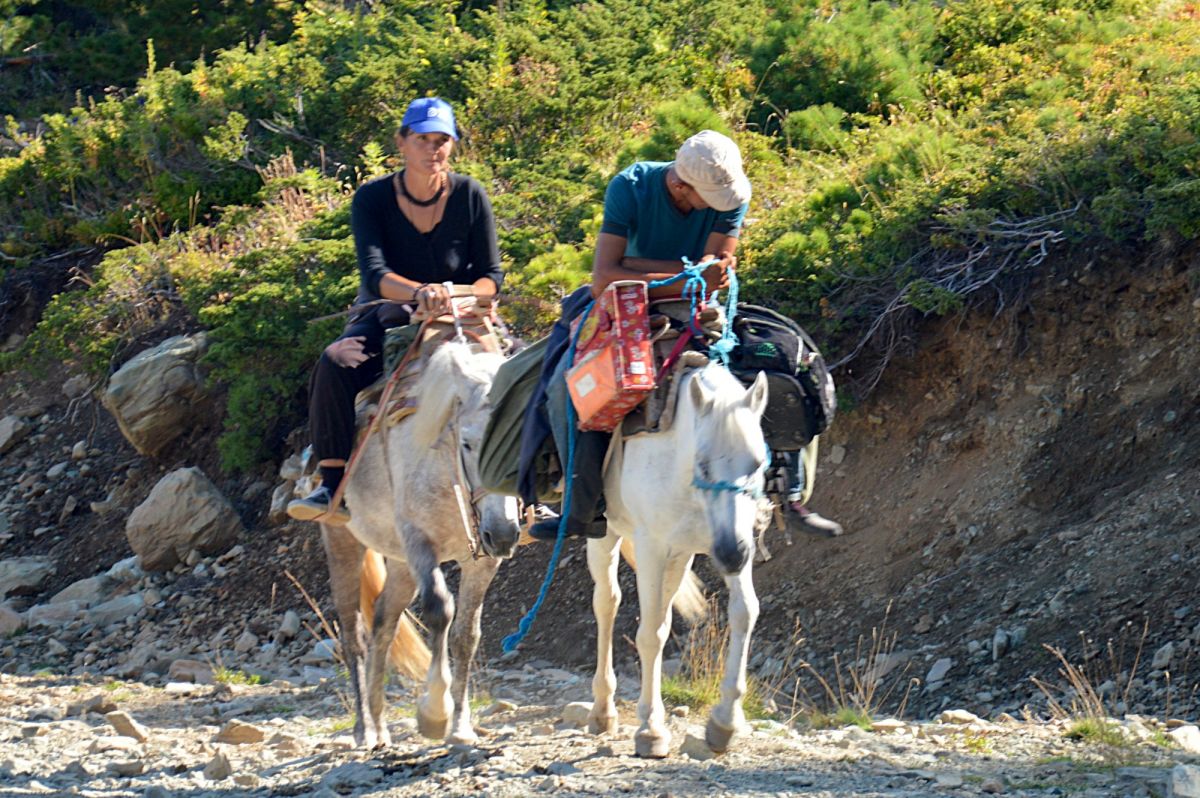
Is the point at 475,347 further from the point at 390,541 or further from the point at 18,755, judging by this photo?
the point at 18,755

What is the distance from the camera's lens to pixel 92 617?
1258 cm

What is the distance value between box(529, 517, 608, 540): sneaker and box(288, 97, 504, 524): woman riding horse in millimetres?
1364

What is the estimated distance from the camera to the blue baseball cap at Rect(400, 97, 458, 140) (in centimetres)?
776

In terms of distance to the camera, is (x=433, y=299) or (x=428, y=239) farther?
(x=428, y=239)

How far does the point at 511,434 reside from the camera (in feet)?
23.2

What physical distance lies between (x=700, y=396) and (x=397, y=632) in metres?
2.98

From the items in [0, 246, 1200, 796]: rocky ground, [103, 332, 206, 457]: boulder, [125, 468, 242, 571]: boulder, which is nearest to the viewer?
[0, 246, 1200, 796]: rocky ground

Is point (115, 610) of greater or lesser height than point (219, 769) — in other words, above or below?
below

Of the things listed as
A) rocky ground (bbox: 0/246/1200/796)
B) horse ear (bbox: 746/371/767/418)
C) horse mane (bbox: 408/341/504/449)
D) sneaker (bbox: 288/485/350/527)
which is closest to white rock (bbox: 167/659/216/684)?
rocky ground (bbox: 0/246/1200/796)

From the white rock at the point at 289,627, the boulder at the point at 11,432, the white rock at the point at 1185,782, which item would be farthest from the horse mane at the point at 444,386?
the boulder at the point at 11,432

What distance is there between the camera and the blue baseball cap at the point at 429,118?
7.76 m

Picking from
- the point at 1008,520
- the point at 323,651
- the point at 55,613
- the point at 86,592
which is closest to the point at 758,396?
the point at 1008,520

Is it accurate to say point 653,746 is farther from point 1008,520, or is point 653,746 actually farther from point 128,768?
point 1008,520

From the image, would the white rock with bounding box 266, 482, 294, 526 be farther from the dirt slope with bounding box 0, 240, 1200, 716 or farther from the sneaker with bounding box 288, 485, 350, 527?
the sneaker with bounding box 288, 485, 350, 527
